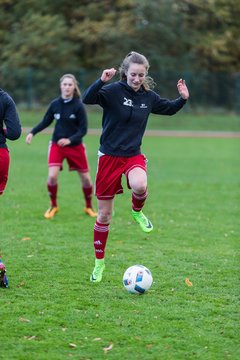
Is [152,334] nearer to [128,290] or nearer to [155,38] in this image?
[128,290]

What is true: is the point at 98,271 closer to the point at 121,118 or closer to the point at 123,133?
the point at 123,133

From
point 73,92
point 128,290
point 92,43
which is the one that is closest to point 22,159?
point 73,92

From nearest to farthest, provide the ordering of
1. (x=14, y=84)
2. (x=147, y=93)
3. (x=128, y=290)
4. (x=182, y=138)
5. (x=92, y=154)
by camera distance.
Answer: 1. (x=128, y=290)
2. (x=147, y=93)
3. (x=92, y=154)
4. (x=182, y=138)
5. (x=14, y=84)

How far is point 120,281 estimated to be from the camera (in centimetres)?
667

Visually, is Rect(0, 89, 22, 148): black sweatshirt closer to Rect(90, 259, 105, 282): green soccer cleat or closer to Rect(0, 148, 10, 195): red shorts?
Rect(0, 148, 10, 195): red shorts

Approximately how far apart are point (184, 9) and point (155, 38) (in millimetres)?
3014

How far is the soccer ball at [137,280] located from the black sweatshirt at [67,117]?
168 inches

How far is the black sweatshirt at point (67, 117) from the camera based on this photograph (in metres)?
10.2

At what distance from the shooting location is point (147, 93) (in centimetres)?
678

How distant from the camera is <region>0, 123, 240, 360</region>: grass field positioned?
498 centimetres

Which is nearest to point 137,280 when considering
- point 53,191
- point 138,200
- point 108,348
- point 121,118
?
point 138,200

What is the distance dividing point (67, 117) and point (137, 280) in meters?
4.54

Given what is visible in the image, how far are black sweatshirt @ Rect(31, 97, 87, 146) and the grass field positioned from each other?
1.25 meters

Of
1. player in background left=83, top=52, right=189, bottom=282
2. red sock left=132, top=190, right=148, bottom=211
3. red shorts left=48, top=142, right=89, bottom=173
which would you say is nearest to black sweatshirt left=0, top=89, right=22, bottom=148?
player in background left=83, top=52, right=189, bottom=282
